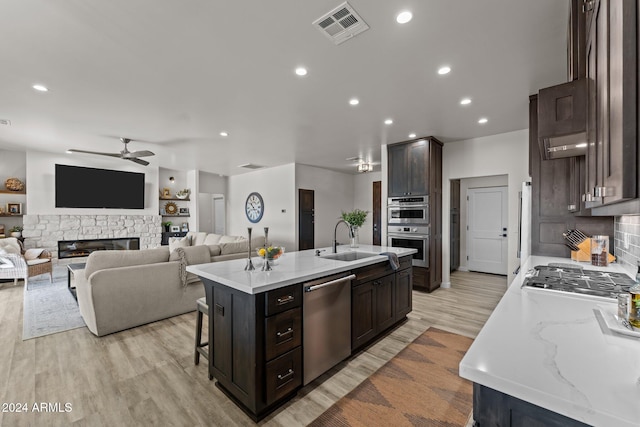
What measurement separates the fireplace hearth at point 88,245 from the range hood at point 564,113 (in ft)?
28.8

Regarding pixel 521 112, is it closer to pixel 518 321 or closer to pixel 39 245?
pixel 518 321

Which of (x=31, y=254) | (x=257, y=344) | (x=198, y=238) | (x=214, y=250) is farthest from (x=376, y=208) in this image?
(x=31, y=254)

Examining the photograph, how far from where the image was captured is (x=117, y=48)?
2338 millimetres

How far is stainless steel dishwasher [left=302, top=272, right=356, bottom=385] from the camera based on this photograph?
214 cm

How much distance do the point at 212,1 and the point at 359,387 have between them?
297 cm

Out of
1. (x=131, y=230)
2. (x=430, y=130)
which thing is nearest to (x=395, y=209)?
(x=430, y=130)

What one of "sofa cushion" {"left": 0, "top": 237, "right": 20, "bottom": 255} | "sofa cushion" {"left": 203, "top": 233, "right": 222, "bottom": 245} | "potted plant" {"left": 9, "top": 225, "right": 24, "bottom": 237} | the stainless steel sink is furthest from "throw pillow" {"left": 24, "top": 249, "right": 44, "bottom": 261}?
the stainless steel sink

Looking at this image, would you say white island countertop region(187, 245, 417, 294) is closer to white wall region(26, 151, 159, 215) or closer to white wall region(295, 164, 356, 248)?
white wall region(295, 164, 356, 248)

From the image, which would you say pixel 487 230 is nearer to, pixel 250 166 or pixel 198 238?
pixel 250 166

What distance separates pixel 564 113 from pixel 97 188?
872 centimetres

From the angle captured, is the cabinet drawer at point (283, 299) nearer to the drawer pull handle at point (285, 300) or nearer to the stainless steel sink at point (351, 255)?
the drawer pull handle at point (285, 300)

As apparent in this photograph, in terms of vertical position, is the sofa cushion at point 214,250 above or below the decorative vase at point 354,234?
below

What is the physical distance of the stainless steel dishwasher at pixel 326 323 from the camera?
2141 millimetres

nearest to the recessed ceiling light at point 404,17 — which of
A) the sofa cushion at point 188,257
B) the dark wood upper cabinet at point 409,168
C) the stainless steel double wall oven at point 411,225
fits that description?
the dark wood upper cabinet at point 409,168
